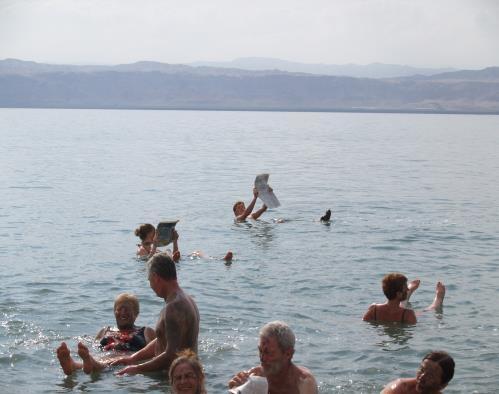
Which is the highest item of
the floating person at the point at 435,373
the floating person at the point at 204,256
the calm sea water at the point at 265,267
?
the floating person at the point at 435,373

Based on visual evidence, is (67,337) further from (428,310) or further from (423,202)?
(423,202)

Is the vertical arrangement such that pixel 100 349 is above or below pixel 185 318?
below

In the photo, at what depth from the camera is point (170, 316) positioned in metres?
9.52

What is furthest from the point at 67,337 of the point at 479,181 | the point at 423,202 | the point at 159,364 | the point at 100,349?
the point at 479,181

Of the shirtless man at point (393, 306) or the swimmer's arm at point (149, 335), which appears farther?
the shirtless man at point (393, 306)

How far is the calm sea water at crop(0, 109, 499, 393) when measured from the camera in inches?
491

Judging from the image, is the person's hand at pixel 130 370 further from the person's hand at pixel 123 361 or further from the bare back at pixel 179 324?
the bare back at pixel 179 324

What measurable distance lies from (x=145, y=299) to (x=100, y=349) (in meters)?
4.09

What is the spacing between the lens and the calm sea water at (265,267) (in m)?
A: 12.5

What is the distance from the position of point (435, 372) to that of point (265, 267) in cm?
1125

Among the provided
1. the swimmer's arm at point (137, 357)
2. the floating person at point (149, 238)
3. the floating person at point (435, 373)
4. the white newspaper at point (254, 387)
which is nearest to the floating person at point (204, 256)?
the floating person at point (149, 238)

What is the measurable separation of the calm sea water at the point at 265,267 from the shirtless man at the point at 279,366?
3613mm

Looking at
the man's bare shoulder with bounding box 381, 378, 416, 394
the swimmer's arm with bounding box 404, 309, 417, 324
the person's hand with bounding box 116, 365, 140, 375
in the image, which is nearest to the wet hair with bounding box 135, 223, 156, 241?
the swimmer's arm with bounding box 404, 309, 417, 324

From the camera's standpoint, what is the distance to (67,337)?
13492mm
